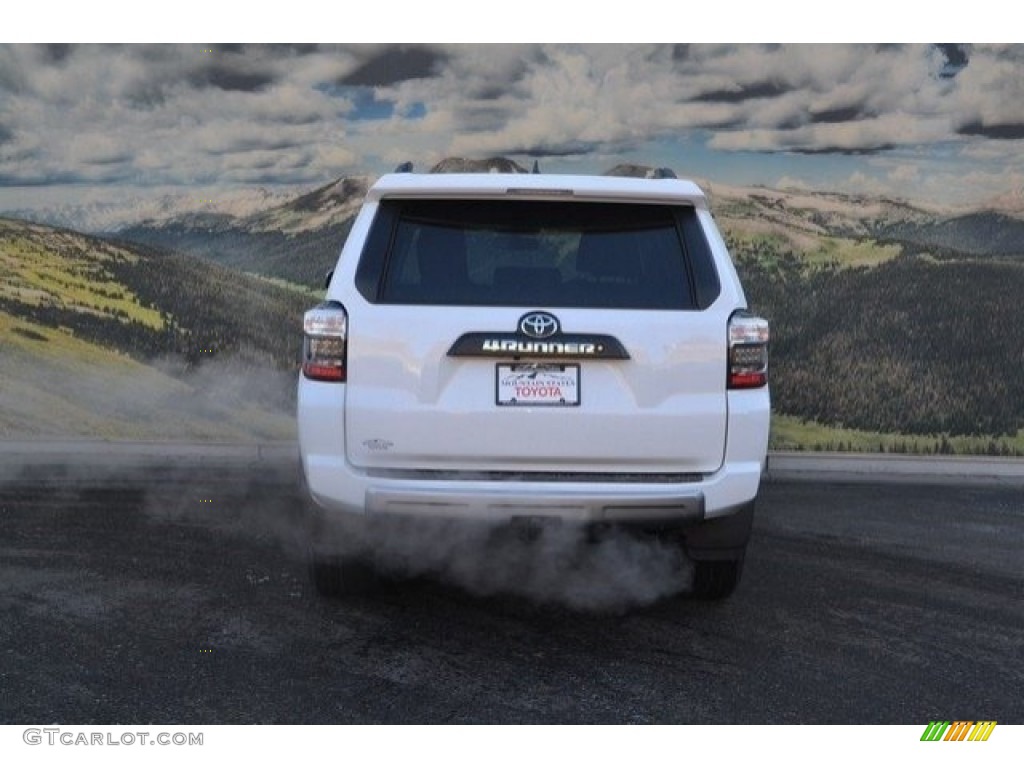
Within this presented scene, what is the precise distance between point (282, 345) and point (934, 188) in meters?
5.30

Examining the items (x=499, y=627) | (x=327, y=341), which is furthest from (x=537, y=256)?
(x=499, y=627)

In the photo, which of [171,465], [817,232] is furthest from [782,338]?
[171,465]

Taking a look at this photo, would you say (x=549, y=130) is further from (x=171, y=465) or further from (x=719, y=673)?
(x=719, y=673)

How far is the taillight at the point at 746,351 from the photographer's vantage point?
4.42m

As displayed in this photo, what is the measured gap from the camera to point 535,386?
4.32 m

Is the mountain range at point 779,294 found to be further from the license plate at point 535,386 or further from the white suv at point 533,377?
the license plate at point 535,386

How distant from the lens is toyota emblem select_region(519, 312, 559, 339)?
169 inches

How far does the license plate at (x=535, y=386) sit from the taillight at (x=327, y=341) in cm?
61

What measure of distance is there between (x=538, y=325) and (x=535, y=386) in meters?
0.23

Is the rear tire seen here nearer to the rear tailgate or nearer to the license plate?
the rear tailgate

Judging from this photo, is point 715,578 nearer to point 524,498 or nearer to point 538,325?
point 524,498

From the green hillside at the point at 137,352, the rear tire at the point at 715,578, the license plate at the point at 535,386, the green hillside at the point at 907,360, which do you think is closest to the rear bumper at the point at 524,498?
the license plate at the point at 535,386

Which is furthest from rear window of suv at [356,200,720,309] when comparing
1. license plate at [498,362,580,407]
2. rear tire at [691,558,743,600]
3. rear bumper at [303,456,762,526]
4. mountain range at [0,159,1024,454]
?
mountain range at [0,159,1024,454]

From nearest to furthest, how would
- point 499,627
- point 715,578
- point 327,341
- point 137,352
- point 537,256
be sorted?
1. point 327,341
2. point 537,256
3. point 499,627
4. point 715,578
5. point 137,352
